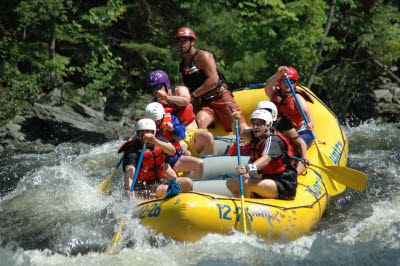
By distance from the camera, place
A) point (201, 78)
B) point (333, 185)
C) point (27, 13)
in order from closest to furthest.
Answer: point (333, 185), point (201, 78), point (27, 13)

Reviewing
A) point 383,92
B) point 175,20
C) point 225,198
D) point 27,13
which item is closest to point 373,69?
point 383,92

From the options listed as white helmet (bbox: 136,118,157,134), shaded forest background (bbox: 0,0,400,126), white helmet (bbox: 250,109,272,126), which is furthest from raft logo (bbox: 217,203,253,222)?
shaded forest background (bbox: 0,0,400,126)

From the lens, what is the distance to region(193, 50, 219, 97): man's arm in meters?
6.34

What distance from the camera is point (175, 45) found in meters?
11.7

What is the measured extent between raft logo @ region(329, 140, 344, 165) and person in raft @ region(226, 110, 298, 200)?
5.01ft

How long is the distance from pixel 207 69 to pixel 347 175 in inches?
89.8

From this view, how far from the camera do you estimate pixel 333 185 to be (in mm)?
5820

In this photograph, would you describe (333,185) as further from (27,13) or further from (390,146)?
(27,13)

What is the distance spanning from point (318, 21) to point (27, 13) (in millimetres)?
6593

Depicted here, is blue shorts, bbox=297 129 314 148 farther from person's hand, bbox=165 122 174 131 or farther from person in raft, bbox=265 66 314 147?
person's hand, bbox=165 122 174 131

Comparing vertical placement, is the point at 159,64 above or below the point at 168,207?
below

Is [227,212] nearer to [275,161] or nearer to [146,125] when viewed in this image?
[275,161]

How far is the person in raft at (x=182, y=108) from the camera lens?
19.3 feet

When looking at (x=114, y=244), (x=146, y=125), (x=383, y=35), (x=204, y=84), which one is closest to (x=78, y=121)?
(x=204, y=84)
